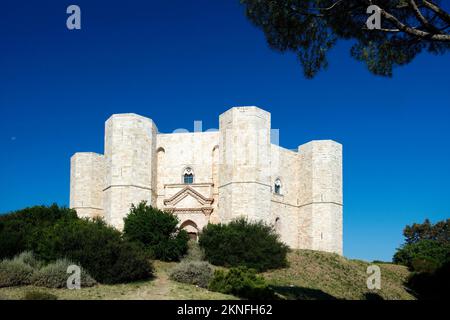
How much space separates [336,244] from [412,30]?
911 inches

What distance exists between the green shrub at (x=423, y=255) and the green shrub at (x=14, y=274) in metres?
22.3

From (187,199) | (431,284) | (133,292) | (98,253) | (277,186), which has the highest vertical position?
(277,186)

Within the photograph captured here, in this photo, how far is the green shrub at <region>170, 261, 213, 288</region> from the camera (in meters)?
18.4

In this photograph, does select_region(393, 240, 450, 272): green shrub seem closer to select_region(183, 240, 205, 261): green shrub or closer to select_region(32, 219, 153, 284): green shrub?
select_region(183, 240, 205, 261): green shrub

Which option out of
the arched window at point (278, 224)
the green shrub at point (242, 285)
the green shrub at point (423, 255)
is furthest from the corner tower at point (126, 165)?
the green shrub at point (423, 255)

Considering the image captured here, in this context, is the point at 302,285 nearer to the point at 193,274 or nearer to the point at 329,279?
the point at 329,279

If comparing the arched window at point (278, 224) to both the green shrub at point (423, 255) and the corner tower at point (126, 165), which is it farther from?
the green shrub at point (423, 255)

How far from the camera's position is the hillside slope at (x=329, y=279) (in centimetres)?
2089

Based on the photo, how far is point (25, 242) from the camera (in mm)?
20266

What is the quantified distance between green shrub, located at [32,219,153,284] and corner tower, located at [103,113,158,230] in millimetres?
10486

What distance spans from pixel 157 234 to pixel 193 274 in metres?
5.90

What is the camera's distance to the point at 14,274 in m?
15.1

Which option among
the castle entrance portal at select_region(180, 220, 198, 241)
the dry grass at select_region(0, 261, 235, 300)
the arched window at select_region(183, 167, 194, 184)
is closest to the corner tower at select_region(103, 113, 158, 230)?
the arched window at select_region(183, 167, 194, 184)

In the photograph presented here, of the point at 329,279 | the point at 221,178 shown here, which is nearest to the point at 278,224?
the point at 221,178
